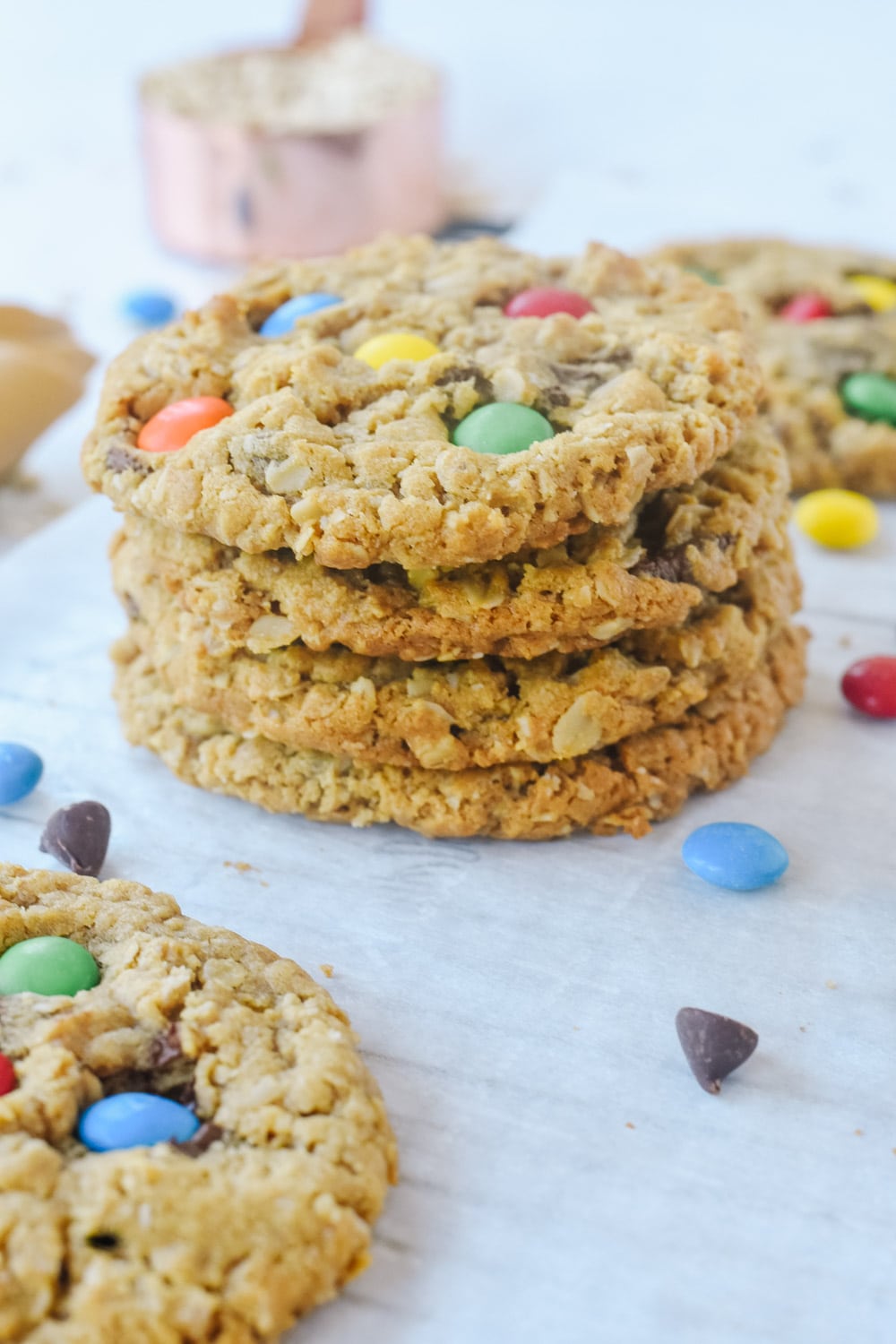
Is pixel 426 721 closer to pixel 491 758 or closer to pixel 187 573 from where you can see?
pixel 491 758

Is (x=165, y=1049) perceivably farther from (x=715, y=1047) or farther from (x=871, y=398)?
(x=871, y=398)

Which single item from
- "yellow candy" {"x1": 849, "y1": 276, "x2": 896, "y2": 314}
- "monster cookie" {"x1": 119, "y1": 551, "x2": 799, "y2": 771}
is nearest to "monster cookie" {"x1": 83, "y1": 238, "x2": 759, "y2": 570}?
"monster cookie" {"x1": 119, "y1": 551, "x2": 799, "y2": 771}

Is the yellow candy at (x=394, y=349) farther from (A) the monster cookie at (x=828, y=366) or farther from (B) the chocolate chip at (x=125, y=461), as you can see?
(A) the monster cookie at (x=828, y=366)

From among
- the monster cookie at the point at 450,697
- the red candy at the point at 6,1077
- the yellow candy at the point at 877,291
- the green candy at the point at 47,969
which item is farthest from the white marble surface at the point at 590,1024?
the yellow candy at the point at 877,291

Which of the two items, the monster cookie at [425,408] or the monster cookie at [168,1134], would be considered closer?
the monster cookie at [168,1134]

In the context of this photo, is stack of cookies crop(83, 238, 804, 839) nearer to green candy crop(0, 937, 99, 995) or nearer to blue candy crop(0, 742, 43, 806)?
blue candy crop(0, 742, 43, 806)

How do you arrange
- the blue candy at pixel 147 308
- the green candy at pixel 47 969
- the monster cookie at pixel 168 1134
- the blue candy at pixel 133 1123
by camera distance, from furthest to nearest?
1. the blue candy at pixel 147 308
2. the green candy at pixel 47 969
3. the blue candy at pixel 133 1123
4. the monster cookie at pixel 168 1134

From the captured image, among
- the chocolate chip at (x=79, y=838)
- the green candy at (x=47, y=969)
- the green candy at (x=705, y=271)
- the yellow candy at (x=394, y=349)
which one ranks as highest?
the yellow candy at (x=394, y=349)

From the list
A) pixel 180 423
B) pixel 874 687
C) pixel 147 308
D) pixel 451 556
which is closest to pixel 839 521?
pixel 874 687

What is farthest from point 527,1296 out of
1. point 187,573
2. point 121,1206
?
point 187,573
